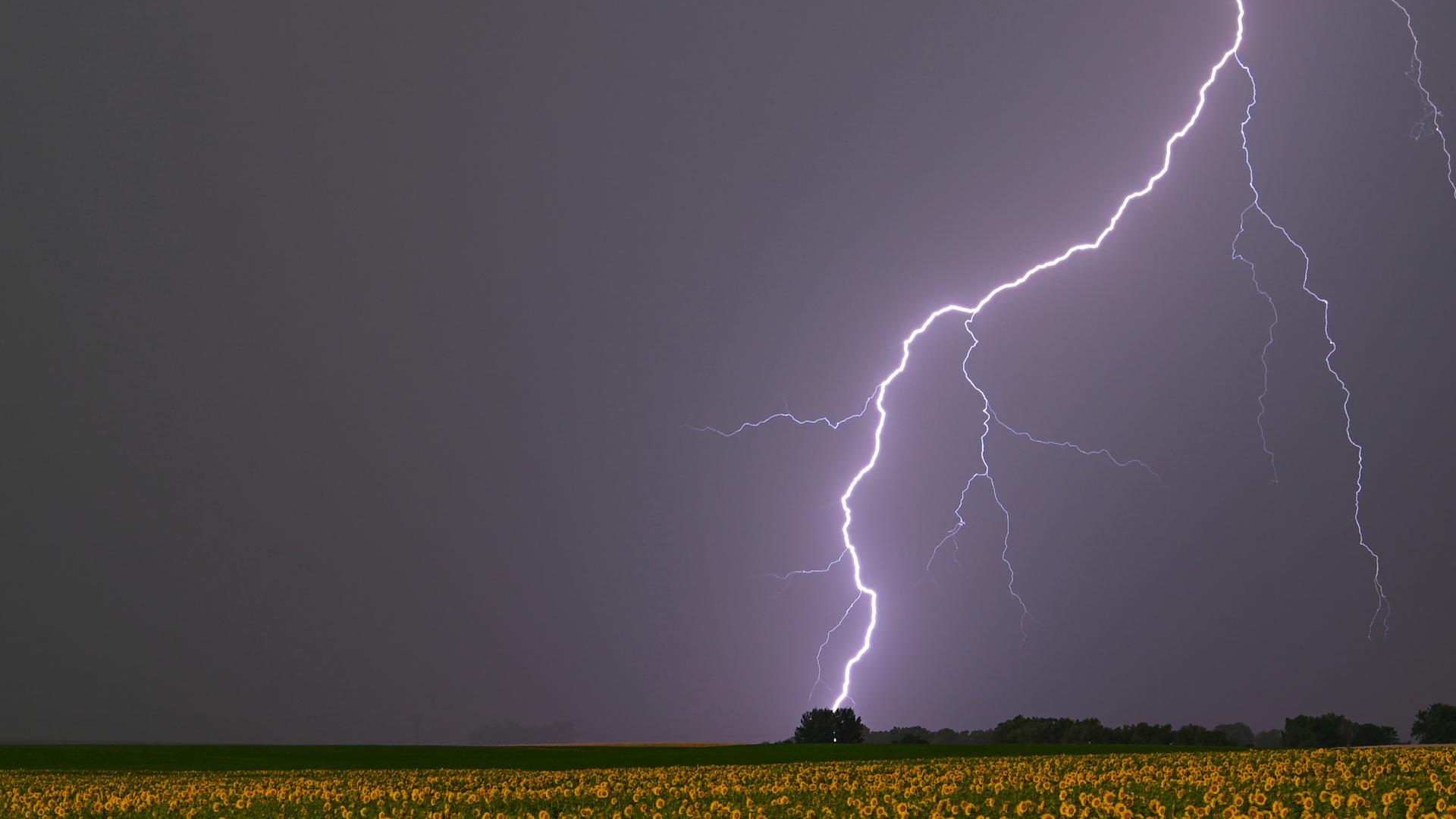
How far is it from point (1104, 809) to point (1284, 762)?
6468mm

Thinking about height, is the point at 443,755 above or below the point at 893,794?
below

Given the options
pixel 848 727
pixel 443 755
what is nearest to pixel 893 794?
pixel 443 755

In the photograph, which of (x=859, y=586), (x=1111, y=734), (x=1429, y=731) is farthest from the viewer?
(x=1111, y=734)

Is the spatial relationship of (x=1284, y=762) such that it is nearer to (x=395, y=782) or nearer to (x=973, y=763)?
(x=973, y=763)

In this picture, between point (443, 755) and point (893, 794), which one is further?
point (443, 755)

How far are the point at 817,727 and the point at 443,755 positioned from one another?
573 inches

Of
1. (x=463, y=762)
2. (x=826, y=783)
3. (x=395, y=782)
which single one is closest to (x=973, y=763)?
(x=826, y=783)

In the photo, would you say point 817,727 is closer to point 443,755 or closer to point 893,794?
point 443,755

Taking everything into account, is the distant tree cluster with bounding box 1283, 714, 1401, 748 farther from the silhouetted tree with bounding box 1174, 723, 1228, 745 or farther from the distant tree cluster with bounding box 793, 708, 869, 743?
the distant tree cluster with bounding box 793, 708, 869, 743

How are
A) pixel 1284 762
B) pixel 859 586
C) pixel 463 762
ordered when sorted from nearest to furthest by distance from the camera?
1. pixel 1284 762
2. pixel 463 762
3. pixel 859 586

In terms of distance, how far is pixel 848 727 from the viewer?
40219 millimetres

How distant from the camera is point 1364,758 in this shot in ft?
42.2

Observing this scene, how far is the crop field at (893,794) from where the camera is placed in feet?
24.1

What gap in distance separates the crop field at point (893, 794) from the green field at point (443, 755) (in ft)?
36.9
